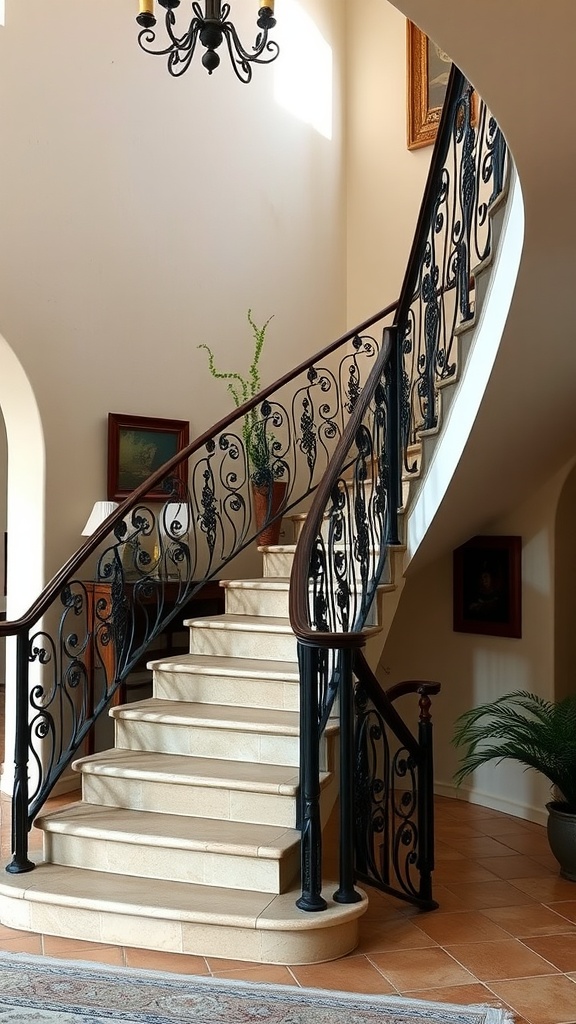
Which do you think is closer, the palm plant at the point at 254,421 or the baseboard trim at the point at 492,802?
the baseboard trim at the point at 492,802

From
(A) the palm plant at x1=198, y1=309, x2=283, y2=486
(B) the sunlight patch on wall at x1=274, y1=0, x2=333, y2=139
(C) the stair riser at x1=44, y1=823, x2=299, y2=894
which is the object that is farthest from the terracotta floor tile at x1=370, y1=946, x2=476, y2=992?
(B) the sunlight patch on wall at x1=274, y1=0, x2=333, y2=139

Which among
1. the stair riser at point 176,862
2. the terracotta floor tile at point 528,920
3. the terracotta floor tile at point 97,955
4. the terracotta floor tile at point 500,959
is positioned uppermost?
the stair riser at point 176,862

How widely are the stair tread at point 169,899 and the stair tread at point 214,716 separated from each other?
2.44ft

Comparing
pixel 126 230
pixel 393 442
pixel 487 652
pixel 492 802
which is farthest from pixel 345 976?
pixel 126 230

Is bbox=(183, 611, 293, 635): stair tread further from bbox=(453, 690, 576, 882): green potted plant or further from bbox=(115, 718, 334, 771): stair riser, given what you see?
bbox=(453, 690, 576, 882): green potted plant

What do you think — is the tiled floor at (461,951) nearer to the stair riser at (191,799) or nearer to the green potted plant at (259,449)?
the stair riser at (191,799)

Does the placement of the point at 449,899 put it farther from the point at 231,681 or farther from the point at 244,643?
the point at 244,643

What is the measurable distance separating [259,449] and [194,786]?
2.94 metres

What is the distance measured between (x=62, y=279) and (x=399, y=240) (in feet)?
11.2

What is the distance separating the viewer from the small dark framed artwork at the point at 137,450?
5973mm

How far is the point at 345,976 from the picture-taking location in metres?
3.33

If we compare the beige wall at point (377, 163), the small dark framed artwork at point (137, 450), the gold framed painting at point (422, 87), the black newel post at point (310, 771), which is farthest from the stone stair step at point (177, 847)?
the gold framed painting at point (422, 87)

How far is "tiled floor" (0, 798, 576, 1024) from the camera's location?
3268 millimetres

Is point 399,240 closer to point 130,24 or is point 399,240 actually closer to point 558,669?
point 130,24
